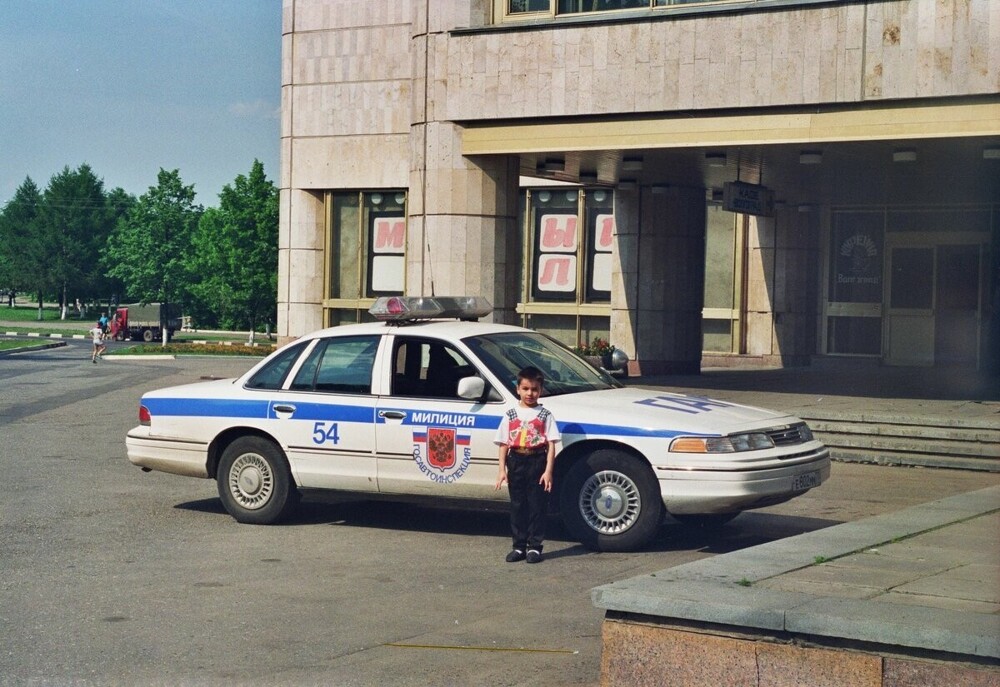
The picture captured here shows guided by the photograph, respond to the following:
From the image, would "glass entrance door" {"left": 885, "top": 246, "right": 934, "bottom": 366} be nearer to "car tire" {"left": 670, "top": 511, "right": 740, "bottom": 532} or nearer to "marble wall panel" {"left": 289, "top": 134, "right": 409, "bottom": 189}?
"marble wall panel" {"left": 289, "top": 134, "right": 409, "bottom": 189}

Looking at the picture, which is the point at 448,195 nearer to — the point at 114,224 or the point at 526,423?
the point at 526,423

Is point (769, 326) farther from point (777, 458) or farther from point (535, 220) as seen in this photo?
point (777, 458)

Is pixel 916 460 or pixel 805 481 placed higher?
pixel 805 481

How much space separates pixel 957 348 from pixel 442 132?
1547cm

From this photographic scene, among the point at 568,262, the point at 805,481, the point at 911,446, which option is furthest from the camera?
the point at 568,262

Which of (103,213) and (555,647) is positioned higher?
(103,213)

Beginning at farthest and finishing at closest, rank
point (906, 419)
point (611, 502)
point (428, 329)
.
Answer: point (906, 419), point (428, 329), point (611, 502)

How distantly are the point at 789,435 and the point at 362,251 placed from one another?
2397 centimetres

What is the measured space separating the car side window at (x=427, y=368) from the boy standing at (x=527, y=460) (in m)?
1.17

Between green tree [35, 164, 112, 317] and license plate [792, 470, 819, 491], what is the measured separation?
385 ft

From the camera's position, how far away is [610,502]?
33.5 feet

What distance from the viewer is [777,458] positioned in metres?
10.1

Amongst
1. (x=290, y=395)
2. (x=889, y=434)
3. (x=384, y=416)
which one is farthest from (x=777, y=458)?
(x=889, y=434)

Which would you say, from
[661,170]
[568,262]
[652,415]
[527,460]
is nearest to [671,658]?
[527,460]
